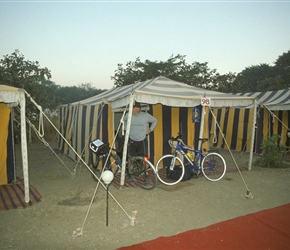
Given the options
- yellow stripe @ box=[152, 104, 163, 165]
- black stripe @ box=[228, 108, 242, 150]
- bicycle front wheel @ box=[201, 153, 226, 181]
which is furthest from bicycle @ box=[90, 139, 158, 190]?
black stripe @ box=[228, 108, 242, 150]

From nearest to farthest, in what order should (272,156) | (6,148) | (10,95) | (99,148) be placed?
(10,95), (99,148), (6,148), (272,156)

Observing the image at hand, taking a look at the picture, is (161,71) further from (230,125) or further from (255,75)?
(255,75)

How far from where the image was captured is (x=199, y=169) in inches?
237

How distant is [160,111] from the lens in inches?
278

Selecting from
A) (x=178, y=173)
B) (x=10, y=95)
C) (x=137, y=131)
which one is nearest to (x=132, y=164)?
(x=137, y=131)

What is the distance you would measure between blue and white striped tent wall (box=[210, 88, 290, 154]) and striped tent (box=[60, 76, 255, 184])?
320 centimetres

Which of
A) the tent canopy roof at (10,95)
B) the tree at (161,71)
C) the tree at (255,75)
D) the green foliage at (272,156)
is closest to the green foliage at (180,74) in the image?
the tree at (161,71)

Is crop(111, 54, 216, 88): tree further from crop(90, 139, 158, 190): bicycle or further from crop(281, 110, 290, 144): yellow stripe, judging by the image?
crop(90, 139, 158, 190): bicycle

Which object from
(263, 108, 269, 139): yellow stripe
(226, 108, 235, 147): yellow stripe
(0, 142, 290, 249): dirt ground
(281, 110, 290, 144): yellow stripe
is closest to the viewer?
(0, 142, 290, 249): dirt ground

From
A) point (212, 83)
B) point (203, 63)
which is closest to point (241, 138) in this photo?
point (212, 83)

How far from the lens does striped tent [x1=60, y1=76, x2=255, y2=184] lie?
5944 mm

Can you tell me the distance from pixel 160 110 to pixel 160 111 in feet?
0.10

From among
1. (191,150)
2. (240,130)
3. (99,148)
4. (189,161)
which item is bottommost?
(189,161)

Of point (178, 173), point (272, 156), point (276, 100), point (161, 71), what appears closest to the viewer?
point (178, 173)
